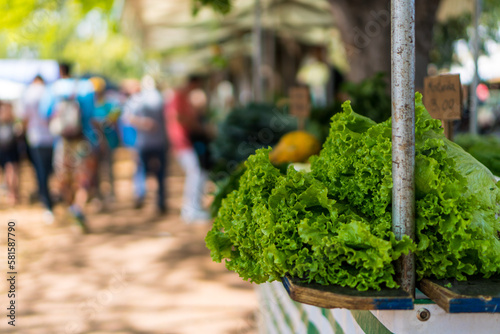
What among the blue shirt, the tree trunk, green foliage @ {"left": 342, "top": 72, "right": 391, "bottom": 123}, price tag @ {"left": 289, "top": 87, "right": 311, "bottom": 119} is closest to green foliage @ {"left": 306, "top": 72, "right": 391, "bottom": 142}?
green foliage @ {"left": 342, "top": 72, "right": 391, "bottom": 123}

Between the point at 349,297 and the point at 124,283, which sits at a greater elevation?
the point at 349,297

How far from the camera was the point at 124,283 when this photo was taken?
182 inches

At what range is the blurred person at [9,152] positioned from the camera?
335 inches

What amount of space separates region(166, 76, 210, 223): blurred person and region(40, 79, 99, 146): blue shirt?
1.15 metres

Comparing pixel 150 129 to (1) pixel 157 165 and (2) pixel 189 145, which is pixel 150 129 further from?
(2) pixel 189 145

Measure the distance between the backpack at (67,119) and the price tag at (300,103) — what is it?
11.8 feet

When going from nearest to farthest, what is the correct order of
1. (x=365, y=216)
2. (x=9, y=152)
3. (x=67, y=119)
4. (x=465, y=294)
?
(x=465, y=294) → (x=365, y=216) → (x=67, y=119) → (x=9, y=152)

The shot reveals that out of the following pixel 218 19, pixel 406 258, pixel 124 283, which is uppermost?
pixel 218 19

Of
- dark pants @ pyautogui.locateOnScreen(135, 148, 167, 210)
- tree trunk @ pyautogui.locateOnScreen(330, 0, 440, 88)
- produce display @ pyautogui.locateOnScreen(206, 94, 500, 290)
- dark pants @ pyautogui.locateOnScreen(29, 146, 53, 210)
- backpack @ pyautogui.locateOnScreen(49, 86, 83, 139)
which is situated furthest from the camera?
dark pants @ pyautogui.locateOnScreen(135, 148, 167, 210)

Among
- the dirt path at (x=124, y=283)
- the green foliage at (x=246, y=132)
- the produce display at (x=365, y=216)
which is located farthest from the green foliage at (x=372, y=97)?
the dirt path at (x=124, y=283)

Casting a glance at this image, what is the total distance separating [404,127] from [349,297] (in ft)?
A: 1.42

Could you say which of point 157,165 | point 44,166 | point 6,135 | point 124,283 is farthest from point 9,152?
point 124,283

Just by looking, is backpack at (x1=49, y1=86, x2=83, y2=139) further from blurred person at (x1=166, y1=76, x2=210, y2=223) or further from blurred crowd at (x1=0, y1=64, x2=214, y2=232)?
blurred person at (x1=166, y1=76, x2=210, y2=223)

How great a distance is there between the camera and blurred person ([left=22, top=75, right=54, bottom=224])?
698 centimetres
